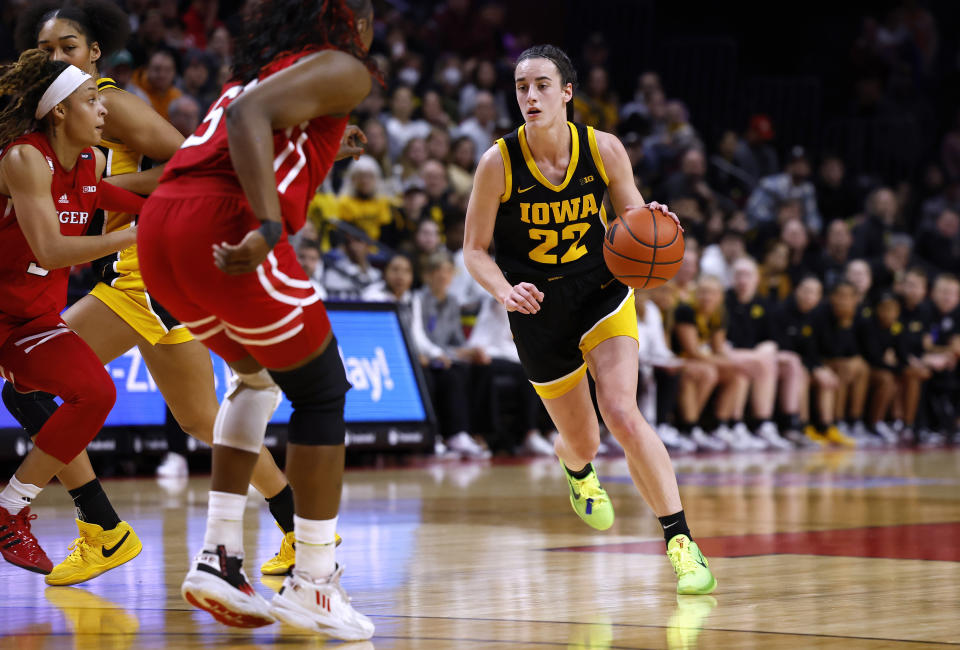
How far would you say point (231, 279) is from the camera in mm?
3490

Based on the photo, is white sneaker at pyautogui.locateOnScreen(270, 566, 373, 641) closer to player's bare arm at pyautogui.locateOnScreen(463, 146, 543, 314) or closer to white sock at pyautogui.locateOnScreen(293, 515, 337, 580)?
white sock at pyautogui.locateOnScreen(293, 515, 337, 580)

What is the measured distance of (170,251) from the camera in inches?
139

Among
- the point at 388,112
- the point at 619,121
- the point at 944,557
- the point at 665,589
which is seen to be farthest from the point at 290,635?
the point at 619,121

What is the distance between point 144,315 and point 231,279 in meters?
1.66

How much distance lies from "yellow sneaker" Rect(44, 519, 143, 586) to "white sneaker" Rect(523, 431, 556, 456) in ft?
24.4

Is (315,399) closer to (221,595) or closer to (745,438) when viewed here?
(221,595)

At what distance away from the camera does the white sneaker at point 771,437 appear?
1379cm

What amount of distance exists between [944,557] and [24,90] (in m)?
4.08

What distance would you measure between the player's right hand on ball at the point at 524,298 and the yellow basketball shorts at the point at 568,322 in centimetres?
38

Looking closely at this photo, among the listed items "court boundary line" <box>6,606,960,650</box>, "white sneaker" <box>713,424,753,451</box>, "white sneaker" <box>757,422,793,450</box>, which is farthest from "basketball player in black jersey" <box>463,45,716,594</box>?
"white sneaker" <box>757,422,793,450</box>

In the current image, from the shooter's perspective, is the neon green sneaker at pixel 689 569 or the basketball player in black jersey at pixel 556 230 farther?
the basketball player in black jersey at pixel 556 230

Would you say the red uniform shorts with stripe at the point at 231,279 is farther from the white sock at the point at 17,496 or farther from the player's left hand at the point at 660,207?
the player's left hand at the point at 660,207

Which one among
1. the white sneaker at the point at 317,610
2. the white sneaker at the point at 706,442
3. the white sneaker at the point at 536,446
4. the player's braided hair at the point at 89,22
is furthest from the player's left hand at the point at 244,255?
the white sneaker at the point at 706,442

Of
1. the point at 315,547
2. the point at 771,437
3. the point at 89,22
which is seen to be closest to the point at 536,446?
the point at 771,437
